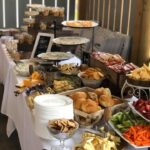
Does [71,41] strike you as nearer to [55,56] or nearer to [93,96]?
[55,56]

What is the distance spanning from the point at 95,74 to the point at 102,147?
65cm

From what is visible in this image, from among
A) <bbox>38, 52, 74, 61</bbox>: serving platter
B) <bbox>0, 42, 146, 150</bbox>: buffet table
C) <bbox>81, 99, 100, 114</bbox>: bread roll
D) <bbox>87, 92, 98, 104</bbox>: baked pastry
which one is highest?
<bbox>38, 52, 74, 61</bbox>: serving platter

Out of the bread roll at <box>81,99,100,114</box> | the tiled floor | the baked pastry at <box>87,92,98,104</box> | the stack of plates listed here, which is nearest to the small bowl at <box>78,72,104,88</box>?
the baked pastry at <box>87,92,98,104</box>

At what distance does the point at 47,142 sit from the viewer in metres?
1.20

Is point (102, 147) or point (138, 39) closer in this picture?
point (102, 147)

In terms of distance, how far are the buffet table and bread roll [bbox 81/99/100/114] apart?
0.34ft

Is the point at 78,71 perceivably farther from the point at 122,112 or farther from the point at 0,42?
the point at 0,42

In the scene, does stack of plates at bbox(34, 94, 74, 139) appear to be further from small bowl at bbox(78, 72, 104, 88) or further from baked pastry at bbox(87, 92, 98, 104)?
small bowl at bbox(78, 72, 104, 88)

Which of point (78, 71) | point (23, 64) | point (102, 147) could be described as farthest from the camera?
point (23, 64)

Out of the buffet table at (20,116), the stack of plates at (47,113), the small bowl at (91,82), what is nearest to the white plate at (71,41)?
the buffet table at (20,116)

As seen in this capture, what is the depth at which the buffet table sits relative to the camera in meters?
1.25

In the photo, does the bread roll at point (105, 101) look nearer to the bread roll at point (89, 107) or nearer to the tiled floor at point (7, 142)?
the bread roll at point (89, 107)

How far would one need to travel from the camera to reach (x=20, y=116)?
177cm

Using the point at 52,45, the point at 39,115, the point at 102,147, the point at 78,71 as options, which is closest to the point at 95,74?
the point at 78,71
